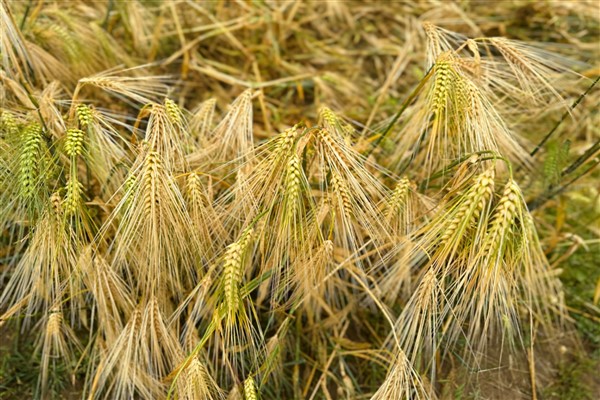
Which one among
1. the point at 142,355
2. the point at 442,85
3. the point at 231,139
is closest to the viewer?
the point at 442,85

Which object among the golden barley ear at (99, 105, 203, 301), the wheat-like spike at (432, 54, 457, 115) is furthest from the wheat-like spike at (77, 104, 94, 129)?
the wheat-like spike at (432, 54, 457, 115)

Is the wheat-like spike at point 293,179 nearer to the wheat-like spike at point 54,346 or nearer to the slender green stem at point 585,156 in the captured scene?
the wheat-like spike at point 54,346

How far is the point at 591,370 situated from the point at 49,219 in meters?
1.40

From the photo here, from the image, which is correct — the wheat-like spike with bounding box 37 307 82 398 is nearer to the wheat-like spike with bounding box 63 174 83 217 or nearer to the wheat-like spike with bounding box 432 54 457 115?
the wheat-like spike with bounding box 63 174 83 217

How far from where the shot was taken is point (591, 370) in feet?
5.13

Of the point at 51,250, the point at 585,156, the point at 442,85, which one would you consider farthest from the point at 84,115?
the point at 585,156

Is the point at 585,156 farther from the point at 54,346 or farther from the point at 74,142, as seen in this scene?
the point at 54,346

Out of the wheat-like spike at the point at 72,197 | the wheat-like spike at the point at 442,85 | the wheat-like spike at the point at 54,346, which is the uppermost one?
the wheat-like spike at the point at 442,85

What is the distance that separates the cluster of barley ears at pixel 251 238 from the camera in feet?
3.91

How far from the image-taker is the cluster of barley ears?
1191 millimetres

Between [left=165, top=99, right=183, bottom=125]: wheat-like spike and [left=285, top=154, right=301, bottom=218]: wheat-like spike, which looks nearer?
[left=285, top=154, right=301, bottom=218]: wheat-like spike

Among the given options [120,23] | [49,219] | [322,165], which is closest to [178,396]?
[49,219]

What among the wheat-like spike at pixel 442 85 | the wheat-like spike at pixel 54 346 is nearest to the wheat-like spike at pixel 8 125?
the wheat-like spike at pixel 54 346

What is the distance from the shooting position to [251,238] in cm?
129
